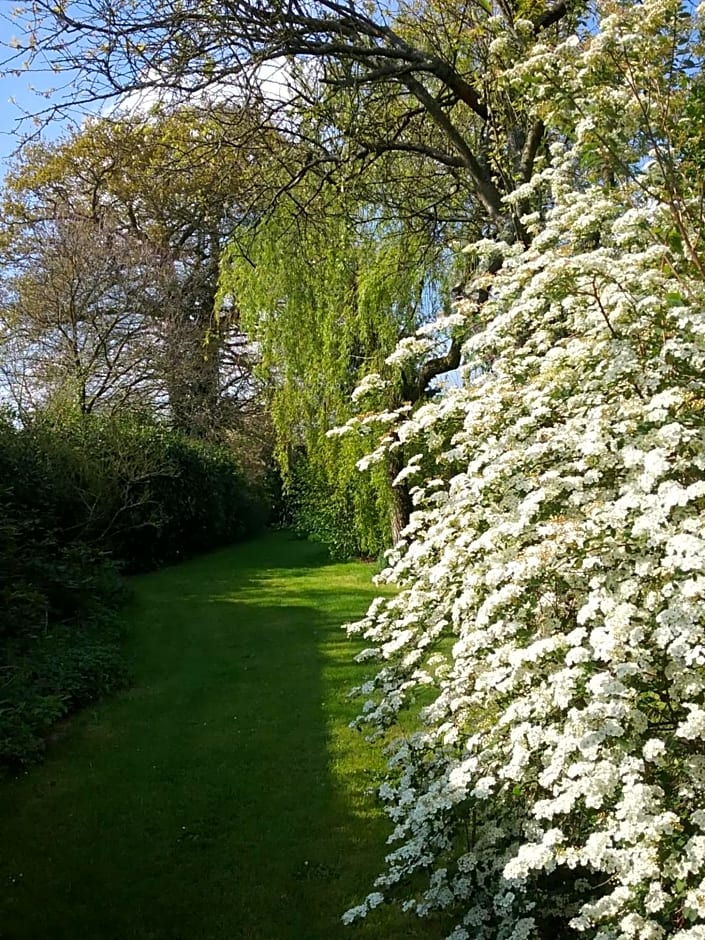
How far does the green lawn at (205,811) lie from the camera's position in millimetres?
3611

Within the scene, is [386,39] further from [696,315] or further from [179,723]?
[179,723]

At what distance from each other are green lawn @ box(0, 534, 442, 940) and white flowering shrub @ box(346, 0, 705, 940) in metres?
0.51

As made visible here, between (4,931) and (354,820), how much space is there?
1.74m

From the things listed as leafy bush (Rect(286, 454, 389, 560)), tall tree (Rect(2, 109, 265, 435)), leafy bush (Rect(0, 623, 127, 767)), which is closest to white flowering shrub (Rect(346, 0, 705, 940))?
leafy bush (Rect(0, 623, 127, 767))

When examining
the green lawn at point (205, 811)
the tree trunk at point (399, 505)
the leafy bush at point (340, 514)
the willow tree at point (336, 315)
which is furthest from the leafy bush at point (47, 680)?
the leafy bush at point (340, 514)

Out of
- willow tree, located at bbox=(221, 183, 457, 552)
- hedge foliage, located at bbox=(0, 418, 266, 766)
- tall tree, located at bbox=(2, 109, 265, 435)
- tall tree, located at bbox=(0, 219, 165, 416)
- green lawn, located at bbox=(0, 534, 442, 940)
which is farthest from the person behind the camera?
tall tree, located at bbox=(2, 109, 265, 435)

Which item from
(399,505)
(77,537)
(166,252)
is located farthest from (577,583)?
(166,252)

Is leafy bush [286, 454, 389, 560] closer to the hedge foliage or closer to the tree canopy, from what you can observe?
the hedge foliage

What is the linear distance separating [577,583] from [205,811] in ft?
9.90

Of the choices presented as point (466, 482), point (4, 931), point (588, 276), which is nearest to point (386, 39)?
point (588, 276)

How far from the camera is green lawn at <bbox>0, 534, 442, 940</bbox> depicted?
3.61m

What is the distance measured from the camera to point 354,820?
4.39 meters

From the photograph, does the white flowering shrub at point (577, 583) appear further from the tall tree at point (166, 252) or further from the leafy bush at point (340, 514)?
the tall tree at point (166, 252)

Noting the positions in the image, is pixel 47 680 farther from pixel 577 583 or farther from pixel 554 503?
pixel 577 583
